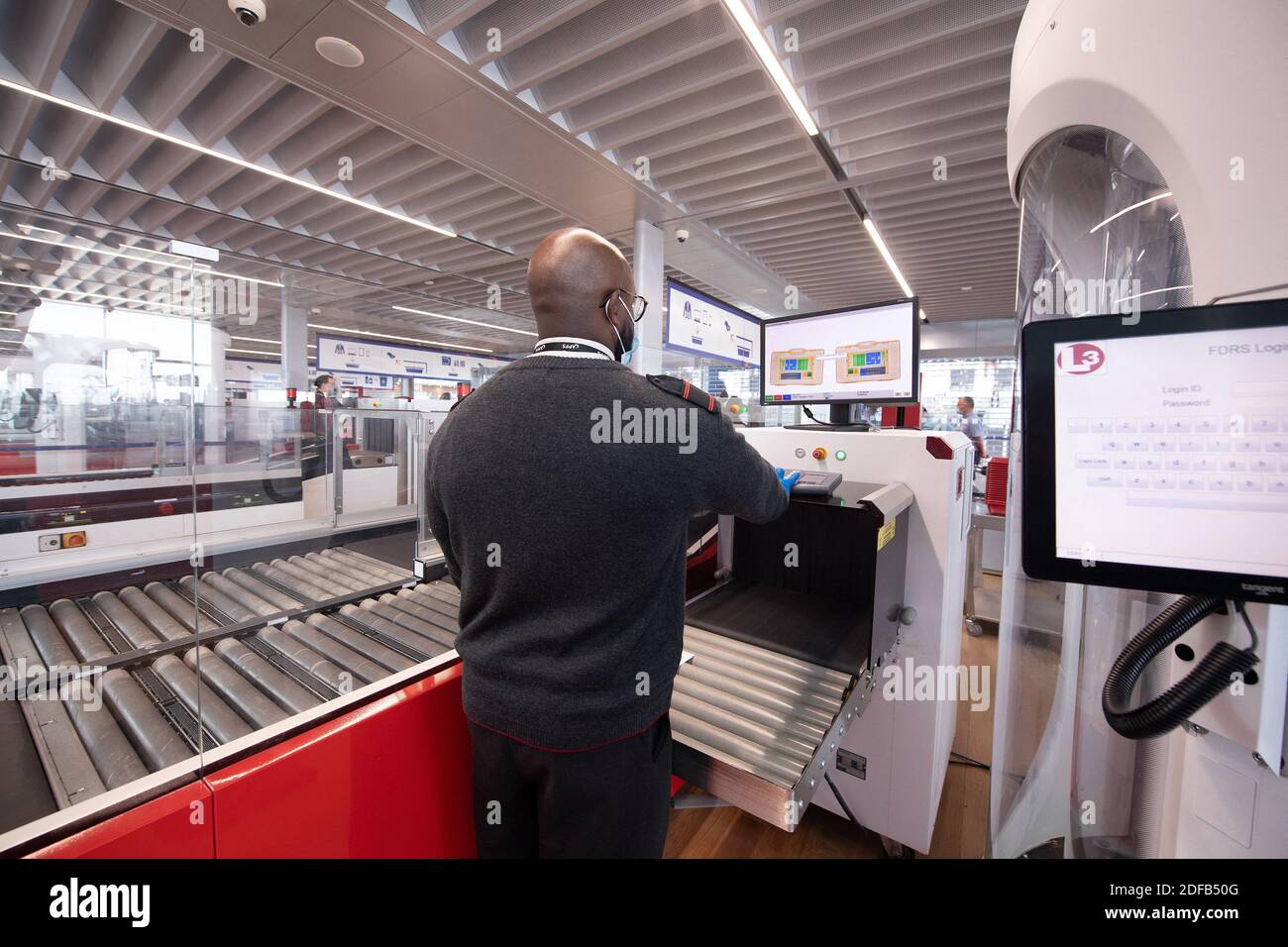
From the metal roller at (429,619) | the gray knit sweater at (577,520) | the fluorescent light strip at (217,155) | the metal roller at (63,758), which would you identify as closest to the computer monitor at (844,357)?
the gray knit sweater at (577,520)

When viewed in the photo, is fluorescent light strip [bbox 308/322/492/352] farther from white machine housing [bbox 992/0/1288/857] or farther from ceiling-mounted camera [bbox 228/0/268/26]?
white machine housing [bbox 992/0/1288/857]

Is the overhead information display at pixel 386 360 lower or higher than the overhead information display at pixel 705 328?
higher

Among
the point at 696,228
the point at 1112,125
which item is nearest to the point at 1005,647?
the point at 1112,125

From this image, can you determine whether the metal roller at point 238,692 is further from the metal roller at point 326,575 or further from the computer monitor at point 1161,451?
the computer monitor at point 1161,451

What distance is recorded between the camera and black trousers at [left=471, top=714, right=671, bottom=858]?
934mm

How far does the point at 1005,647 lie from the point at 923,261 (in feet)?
23.7

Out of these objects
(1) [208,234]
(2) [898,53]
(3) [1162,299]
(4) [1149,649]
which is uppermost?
(1) [208,234]

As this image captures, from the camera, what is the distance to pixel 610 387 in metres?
0.90

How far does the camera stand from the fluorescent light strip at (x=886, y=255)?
584 centimetres

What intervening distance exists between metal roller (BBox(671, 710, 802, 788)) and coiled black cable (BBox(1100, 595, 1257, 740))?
0.57 meters

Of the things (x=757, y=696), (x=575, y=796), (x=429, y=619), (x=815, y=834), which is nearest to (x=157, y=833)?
(x=575, y=796)

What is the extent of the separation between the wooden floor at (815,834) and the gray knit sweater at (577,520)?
5.07ft

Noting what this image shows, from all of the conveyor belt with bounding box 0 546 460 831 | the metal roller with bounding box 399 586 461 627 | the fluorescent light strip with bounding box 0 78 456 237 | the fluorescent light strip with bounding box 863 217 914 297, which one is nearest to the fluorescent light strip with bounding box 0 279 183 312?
the conveyor belt with bounding box 0 546 460 831
